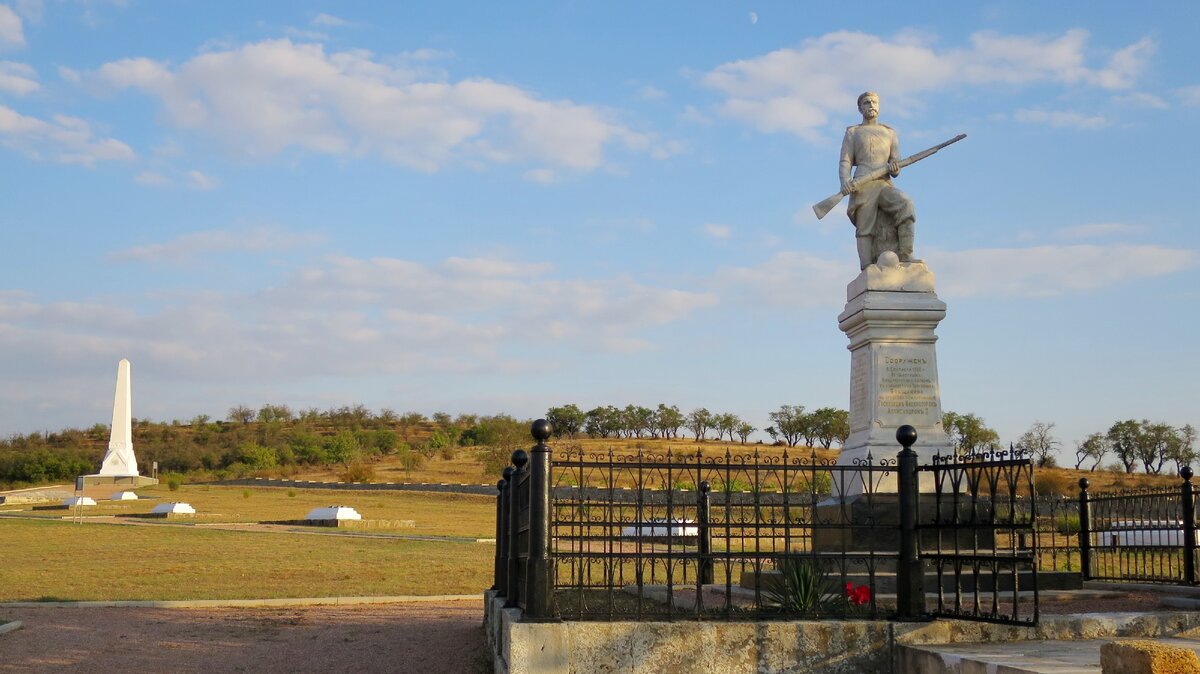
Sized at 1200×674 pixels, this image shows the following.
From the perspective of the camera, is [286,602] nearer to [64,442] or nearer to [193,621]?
[193,621]

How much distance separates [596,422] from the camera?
103 meters

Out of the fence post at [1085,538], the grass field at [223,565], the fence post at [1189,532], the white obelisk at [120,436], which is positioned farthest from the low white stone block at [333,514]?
the white obelisk at [120,436]

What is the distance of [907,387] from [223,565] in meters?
14.1

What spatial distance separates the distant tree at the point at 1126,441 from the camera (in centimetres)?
7044

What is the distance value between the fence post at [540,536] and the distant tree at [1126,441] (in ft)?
231

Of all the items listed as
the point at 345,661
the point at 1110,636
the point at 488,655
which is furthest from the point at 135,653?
the point at 1110,636

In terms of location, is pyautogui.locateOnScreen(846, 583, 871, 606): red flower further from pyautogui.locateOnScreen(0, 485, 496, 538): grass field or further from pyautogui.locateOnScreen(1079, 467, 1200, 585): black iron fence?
pyautogui.locateOnScreen(0, 485, 496, 538): grass field

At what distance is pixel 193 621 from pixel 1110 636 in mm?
10340

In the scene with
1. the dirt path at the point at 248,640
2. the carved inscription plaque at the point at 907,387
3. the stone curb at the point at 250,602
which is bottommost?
the stone curb at the point at 250,602

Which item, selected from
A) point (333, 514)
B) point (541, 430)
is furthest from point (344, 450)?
point (541, 430)

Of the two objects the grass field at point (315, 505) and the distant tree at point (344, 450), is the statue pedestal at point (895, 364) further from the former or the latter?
the distant tree at point (344, 450)

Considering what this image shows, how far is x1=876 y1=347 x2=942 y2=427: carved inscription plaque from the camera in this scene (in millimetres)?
13039

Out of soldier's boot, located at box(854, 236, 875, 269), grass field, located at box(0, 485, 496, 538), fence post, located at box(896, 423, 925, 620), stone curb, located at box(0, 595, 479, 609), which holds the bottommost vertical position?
grass field, located at box(0, 485, 496, 538)

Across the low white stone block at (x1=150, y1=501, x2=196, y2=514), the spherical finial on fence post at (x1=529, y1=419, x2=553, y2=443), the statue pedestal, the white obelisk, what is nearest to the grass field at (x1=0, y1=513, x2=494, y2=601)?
the low white stone block at (x1=150, y1=501, x2=196, y2=514)
